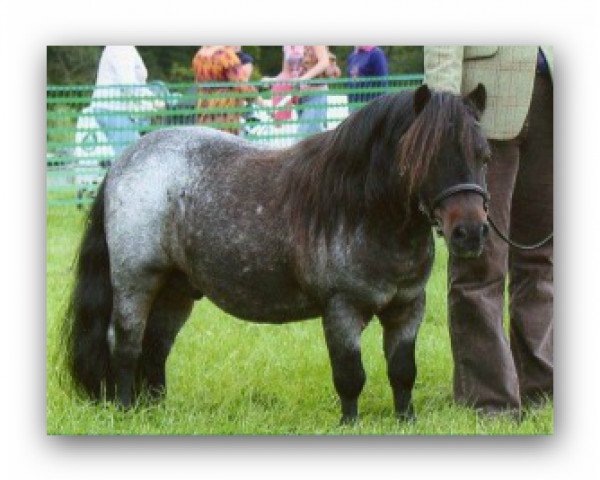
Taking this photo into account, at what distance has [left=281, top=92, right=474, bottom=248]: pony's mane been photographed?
14.4 feet

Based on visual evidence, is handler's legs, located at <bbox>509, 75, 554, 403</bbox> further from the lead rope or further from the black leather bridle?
the black leather bridle

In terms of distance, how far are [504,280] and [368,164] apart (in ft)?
2.11

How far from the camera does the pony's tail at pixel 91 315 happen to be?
197 inches

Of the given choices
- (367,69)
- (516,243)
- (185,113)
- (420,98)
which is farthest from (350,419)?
(185,113)

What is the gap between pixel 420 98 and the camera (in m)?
4.40

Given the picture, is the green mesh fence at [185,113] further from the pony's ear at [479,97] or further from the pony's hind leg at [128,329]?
the pony's ear at [479,97]

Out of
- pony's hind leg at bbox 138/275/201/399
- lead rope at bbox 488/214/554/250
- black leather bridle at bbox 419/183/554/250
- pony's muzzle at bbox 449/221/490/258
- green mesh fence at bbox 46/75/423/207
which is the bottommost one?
pony's hind leg at bbox 138/275/201/399

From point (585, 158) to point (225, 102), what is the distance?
3.92ft

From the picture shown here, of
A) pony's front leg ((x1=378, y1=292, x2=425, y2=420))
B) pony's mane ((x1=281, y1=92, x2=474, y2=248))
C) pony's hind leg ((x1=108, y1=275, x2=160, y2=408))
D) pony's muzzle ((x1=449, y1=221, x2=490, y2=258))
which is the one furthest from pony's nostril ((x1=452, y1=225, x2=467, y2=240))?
pony's hind leg ((x1=108, y1=275, x2=160, y2=408))

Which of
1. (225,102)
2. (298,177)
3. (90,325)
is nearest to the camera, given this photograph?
(298,177)

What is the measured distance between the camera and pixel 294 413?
4906 mm

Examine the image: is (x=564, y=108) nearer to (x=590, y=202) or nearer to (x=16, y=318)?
(x=590, y=202)
